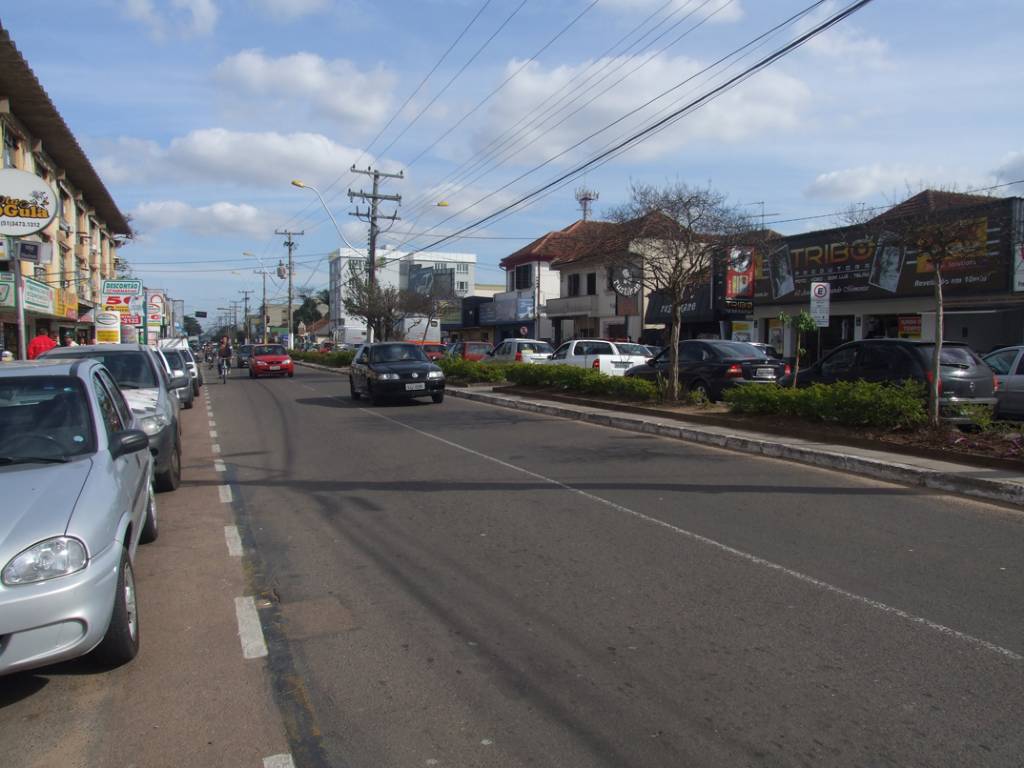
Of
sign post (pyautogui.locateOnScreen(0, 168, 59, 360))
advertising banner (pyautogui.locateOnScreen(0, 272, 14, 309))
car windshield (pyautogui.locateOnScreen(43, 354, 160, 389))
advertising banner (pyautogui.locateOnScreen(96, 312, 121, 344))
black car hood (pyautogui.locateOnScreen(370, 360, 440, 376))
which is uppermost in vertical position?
sign post (pyautogui.locateOnScreen(0, 168, 59, 360))

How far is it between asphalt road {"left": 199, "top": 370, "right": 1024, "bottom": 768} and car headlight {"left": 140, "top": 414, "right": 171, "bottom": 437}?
1.19 m

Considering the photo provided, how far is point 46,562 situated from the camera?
144 inches

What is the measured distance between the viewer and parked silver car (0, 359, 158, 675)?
3.57 meters

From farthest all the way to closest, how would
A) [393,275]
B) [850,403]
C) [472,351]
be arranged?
1. [393,275]
2. [472,351]
3. [850,403]

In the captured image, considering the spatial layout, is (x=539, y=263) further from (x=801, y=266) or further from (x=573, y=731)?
(x=573, y=731)

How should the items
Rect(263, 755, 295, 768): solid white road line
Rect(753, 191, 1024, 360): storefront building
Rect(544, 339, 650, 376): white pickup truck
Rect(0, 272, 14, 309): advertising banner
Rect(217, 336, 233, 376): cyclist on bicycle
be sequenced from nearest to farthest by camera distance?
Rect(263, 755, 295, 768): solid white road line, Rect(0, 272, 14, 309): advertising banner, Rect(544, 339, 650, 376): white pickup truck, Rect(753, 191, 1024, 360): storefront building, Rect(217, 336, 233, 376): cyclist on bicycle

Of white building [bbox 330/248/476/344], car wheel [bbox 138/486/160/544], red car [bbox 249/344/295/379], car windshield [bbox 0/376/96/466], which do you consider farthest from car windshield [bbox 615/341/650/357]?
white building [bbox 330/248/476/344]

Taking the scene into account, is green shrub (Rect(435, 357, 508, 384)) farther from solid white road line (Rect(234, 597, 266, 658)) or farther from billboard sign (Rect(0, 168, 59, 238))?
solid white road line (Rect(234, 597, 266, 658))

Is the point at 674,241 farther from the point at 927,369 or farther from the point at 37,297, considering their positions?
the point at 37,297

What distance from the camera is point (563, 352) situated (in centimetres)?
2411

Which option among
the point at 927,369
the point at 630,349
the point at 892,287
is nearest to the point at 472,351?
the point at 630,349

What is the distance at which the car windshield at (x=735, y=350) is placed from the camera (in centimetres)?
1694

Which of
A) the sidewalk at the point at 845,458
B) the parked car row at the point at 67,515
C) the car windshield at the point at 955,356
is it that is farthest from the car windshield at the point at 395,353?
the parked car row at the point at 67,515

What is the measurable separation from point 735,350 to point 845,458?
24.3 ft
